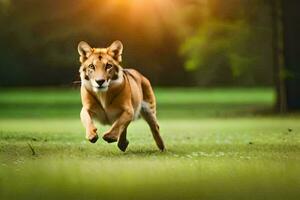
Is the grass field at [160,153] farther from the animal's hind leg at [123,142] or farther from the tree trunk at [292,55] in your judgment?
the tree trunk at [292,55]

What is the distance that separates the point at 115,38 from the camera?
5.05 meters

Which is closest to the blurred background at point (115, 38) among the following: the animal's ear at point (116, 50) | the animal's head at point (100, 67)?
the animal's ear at point (116, 50)

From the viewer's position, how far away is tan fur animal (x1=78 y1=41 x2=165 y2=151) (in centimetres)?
438

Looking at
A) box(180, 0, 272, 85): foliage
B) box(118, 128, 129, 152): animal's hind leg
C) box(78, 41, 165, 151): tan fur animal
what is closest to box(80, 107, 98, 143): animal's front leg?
box(78, 41, 165, 151): tan fur animal

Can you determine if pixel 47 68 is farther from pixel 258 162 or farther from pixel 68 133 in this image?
pixel 258 162

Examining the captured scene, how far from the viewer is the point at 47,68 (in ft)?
17.0

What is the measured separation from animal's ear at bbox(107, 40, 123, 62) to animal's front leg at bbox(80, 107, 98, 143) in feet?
1.07

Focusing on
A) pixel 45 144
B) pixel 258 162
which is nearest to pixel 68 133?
pixel 45 144

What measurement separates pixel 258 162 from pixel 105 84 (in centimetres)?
90

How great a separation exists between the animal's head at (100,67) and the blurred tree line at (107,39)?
329 mm

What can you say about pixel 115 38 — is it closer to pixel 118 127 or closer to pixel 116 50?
pixel 116 50

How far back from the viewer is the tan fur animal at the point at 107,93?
438cm

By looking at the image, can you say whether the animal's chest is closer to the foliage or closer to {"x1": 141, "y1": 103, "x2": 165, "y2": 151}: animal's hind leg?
{"x1": 141, "y1": 103, "x2": 165, "y2": 151}: animal's hind leg

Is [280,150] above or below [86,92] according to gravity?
→ below
